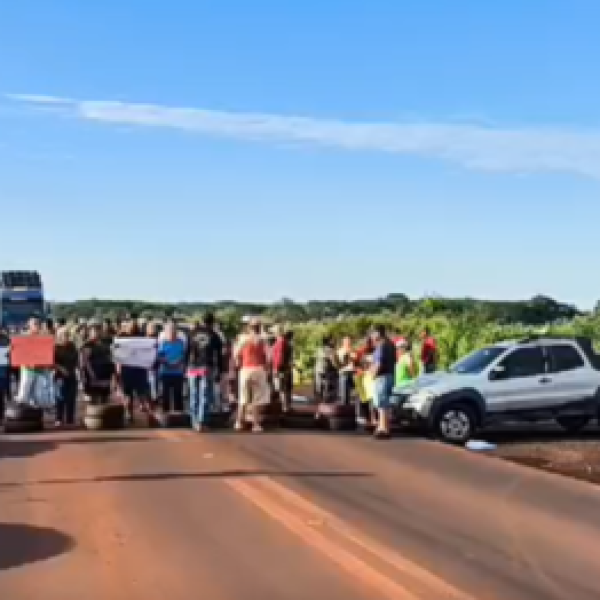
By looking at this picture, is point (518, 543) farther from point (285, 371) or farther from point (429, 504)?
point (285, 371)

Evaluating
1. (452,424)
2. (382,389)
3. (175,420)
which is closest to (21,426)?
(175,420)

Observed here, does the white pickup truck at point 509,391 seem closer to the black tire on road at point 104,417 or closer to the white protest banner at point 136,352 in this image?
the white protest banner at point 136,352

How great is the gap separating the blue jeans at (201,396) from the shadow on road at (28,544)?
398 inches

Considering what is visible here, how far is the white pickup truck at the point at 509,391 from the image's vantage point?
2281 cm

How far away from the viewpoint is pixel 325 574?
9.97 meters

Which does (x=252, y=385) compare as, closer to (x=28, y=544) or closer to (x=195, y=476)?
(x=195, y=476)

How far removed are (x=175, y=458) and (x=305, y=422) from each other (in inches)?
237

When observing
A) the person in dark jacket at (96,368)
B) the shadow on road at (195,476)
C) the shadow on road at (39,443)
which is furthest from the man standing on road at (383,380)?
the shadow on road at (195,476)

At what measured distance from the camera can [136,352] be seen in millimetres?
24516

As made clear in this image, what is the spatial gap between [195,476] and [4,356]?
27.8 feet

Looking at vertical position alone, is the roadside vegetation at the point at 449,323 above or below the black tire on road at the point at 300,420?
above

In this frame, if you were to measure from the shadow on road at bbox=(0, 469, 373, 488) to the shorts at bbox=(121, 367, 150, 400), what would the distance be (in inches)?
322

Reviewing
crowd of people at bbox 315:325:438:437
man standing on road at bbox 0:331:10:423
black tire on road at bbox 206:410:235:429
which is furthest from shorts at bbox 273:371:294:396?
man standing on road at bbox 0:331:10:423

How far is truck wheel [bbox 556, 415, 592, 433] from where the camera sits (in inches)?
934
